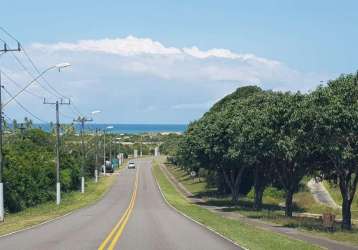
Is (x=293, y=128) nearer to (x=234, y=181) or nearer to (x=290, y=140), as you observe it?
(x=290, y=140)

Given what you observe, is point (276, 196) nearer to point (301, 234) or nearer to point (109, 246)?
point (301, 234)

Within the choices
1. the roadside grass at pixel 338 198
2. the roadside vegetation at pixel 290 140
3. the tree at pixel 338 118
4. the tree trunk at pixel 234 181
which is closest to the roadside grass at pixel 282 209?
the roadside grass at pixel 338 198

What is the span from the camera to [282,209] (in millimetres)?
60625

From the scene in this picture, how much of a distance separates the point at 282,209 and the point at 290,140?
81.1ft

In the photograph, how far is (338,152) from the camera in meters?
34.3

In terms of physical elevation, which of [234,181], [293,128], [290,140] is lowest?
[234,181]

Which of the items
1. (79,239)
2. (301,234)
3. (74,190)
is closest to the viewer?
(79,239)

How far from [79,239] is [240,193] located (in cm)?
5724

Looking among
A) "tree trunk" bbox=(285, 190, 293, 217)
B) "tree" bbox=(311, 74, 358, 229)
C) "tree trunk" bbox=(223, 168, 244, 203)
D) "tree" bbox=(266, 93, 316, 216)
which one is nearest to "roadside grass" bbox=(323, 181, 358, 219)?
"tree trunk" bbox=(285, 190, 293, 217)

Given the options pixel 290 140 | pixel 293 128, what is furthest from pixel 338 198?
pixel 293 128

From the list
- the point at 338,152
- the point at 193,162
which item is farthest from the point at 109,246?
the point at 193,162

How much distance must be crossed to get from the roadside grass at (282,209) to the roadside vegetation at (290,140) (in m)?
0.63

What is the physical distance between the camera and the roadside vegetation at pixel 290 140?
111 ft

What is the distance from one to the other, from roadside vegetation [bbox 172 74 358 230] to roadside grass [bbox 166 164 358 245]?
63 cm
